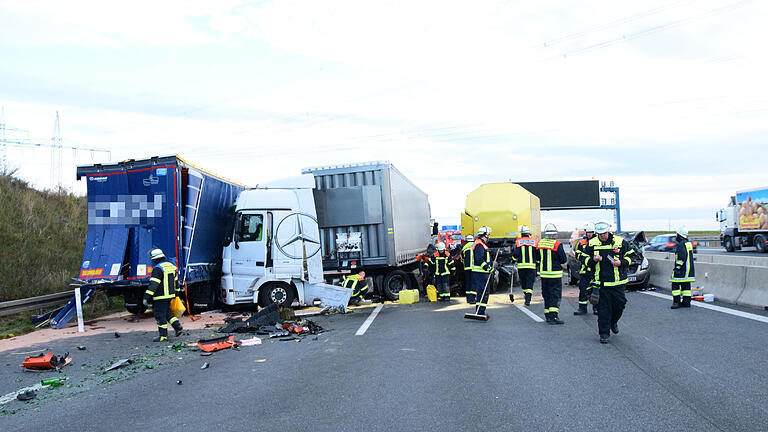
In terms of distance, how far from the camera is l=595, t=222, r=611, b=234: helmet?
345 inches

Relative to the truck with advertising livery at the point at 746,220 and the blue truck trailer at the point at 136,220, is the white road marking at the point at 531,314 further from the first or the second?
the truck with advertising livery at the point at 746,220

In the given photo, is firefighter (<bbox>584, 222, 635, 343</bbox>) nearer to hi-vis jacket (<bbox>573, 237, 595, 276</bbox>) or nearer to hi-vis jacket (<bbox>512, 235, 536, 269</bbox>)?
hi-vis jacket (<bbox>573, 237, 595, 276</bbox>)

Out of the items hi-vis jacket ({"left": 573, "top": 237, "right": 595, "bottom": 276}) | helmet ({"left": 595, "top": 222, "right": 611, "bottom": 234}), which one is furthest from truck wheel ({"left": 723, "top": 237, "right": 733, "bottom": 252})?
helmet ({"left": 595, "top": 222, "right": 611, "bottom": 234})

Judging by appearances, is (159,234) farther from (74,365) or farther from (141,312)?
(74,365)

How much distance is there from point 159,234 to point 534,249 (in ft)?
26.2

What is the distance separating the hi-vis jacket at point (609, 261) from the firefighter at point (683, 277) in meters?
3.75

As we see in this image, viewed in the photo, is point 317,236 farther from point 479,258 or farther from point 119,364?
point 119,364

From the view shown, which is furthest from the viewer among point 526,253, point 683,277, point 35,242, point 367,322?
point 35,242

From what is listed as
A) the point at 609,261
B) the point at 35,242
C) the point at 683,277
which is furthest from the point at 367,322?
the point at 35,242

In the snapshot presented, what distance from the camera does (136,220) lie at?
39.1ft

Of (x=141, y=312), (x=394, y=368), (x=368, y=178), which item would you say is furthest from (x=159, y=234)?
(x=394, y=368)

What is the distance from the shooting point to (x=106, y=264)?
1160 cm

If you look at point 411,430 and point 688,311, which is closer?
point 411,430

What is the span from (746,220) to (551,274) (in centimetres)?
2708
